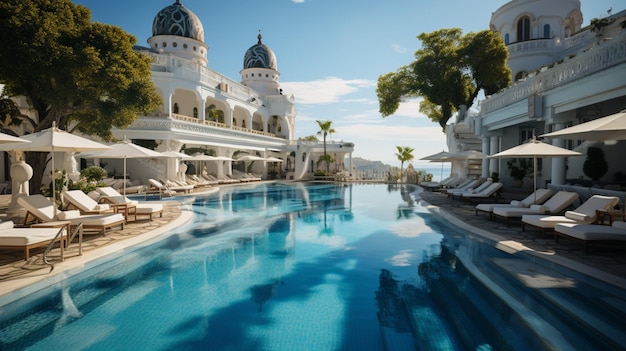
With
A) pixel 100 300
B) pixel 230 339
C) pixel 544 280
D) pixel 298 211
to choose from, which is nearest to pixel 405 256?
pixel 544 280

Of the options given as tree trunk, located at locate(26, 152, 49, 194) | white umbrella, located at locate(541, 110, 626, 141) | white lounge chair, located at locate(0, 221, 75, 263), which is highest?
white umbrella, located at locate(541, 110, 626, 141)

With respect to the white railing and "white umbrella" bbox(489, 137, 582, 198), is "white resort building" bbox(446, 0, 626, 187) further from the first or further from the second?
"white umbrella" bbox(489, 137, 582, 198)

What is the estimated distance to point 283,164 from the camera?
4134 centimetres

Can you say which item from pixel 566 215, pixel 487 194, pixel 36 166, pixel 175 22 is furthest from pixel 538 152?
pixel 175 22

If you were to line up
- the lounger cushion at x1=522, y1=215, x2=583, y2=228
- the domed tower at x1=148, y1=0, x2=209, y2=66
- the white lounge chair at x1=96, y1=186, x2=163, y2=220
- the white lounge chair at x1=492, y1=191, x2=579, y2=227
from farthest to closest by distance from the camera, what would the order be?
the domed tower at x1=148, y1=0, x2=209, y2=66, the white lounge chair at x1=96, y1=186, x2=163, y2=220, the white lounge chair at x1=492, y1=191, x2=579, y2=227, the lounger cushion at x1=522, y1=215, x2=583, y2=228

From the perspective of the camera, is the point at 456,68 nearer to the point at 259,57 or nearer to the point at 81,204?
the point at 81,204

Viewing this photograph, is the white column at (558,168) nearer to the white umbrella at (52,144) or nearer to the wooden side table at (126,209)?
the wooden side table at (126,209)

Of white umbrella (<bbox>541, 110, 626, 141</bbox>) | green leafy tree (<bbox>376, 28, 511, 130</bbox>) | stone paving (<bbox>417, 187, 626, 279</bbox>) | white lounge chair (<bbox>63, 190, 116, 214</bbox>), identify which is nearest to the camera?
white umbrella (<bbox>541, 110, 626, 141</bbox>)

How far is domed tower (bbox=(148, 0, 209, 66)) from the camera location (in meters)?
33.9

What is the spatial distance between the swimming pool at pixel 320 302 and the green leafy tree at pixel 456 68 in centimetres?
1964

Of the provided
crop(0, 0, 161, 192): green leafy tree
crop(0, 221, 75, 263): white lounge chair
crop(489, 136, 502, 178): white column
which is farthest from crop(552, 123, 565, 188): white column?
crop(0, 0, 161, 192): green leafy tree

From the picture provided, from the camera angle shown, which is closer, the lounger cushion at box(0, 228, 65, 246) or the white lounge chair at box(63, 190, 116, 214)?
the lounger cushion at box(0, 228, 65, 246)

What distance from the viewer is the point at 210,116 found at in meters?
32.3

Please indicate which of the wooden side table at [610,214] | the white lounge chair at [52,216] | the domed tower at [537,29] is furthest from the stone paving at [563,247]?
the domed tower at [537,29]
